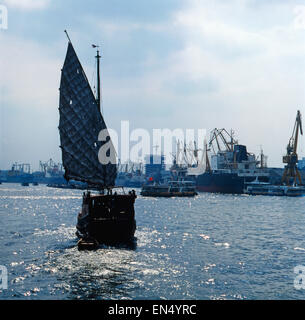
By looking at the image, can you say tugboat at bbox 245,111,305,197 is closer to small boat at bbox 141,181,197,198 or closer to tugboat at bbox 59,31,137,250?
small boat at bbox 141,181,197,198

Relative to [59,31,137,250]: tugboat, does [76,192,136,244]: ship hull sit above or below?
below

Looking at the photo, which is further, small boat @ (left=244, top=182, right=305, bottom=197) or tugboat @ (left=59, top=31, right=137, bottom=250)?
small boat @ (left=244, top=182, right=305, bottom=197)

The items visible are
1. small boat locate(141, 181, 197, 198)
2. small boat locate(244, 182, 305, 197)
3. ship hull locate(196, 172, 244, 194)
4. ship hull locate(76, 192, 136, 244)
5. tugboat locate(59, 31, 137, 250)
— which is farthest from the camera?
ship hull locate(196, 172, 244, 194)

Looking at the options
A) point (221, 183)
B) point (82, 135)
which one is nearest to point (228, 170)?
point (221, 183)

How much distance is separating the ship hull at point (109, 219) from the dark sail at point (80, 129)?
6532 mm

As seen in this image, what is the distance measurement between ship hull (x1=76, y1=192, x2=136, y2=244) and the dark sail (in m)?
6.53

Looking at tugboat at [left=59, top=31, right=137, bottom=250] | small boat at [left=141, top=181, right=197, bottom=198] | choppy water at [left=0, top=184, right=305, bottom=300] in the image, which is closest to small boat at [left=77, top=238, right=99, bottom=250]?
choppy water at [left=0, top=184, right=305, bottom=300]

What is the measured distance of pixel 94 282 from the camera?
20641mm

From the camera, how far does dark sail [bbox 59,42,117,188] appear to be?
37031 millimetres

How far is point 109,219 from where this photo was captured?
3108 cm

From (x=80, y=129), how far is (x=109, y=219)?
1224 cm
